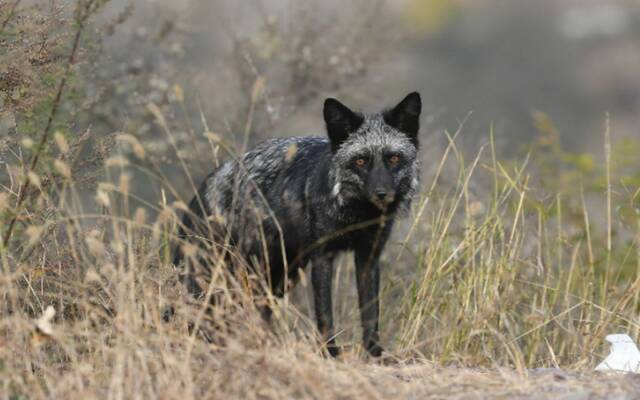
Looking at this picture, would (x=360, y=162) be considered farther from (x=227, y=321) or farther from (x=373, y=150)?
(x=227, y=321)

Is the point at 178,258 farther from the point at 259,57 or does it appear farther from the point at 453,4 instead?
the point at 453,4

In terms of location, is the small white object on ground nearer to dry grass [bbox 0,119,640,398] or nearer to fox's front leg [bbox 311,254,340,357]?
dry grass [bbox 0,119,640,398]

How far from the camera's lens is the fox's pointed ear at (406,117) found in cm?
667

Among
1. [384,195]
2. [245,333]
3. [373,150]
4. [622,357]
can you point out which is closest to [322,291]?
[384,195]

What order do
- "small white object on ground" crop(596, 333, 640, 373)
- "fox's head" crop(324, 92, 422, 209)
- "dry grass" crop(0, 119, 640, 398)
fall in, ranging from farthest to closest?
"fox's head" crop(324, 92, 422, 209), "small white object on ground" crop(596, 333, 640, 373), "dry grass" crop(0, 119, 640, 398)

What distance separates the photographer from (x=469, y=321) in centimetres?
622

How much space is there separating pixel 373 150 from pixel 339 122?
0.29 metres

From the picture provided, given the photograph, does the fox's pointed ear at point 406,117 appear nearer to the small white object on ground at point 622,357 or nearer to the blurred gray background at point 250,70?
the blurred gray background at point 250,70

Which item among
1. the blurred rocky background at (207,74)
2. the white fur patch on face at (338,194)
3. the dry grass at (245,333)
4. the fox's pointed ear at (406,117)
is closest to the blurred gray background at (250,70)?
the blurred rocky background at (207,74)

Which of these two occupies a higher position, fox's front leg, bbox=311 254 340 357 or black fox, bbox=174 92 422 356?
black fox, bbox=174 92 422 356

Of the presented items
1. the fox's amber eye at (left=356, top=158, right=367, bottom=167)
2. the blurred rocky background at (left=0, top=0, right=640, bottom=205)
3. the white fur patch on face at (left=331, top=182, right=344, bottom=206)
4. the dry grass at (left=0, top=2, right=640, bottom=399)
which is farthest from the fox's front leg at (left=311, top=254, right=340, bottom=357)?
the blurred rocky background at (left=0, top=0, right=640, bottom=205)

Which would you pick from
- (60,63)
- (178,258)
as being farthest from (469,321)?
(60,63)

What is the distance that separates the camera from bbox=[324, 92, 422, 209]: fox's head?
6492mm

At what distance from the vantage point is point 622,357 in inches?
229
